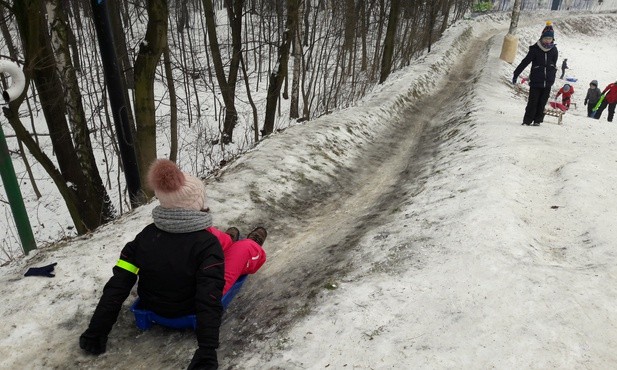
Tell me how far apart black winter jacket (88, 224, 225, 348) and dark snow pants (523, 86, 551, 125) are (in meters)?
8.03

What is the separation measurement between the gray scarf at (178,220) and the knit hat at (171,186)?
4 centimetres

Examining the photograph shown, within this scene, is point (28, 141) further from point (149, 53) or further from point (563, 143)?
point (563, 143)

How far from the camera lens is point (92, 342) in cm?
294

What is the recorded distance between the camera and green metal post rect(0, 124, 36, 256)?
4.49 metres

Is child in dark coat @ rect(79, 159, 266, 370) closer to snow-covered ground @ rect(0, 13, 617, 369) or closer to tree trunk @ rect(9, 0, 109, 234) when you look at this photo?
snow-covered ground @ rect(0, 13, 617, 369)

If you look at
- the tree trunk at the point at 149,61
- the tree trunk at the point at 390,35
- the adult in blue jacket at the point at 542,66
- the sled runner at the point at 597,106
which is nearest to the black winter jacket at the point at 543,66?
the adult in blue jacket at the point at 542,66

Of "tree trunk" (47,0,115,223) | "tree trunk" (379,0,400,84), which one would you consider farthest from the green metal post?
"tree trunk" (379,0,400,84)

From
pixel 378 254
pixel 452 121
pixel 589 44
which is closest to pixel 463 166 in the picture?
pixel 378 254

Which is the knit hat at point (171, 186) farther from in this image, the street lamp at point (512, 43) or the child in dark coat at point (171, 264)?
the street lamp at point (512, 43)

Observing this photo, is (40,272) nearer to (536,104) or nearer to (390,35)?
(536,104)

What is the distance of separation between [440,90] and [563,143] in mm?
8782

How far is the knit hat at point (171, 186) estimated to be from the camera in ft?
9.38

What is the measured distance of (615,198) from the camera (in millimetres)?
4855

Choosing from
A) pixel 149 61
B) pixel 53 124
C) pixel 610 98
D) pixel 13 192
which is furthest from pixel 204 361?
pixel 610 98
